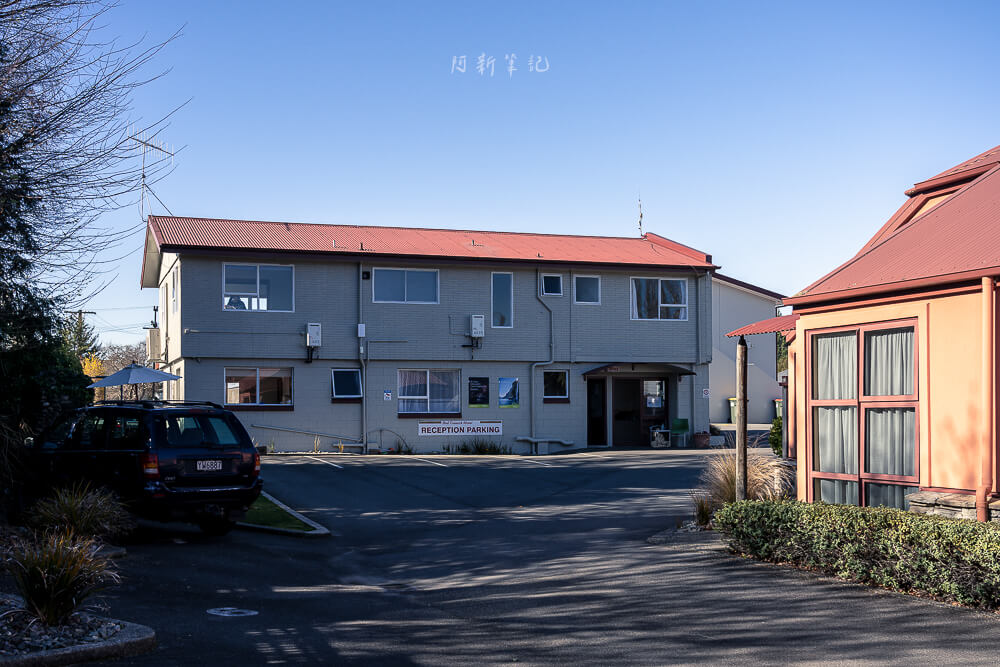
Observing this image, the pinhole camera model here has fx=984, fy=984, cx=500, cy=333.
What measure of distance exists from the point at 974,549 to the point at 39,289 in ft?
33.8

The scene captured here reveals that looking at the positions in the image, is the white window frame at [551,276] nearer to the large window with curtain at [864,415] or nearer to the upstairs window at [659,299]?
the upstairs window at [659,299]

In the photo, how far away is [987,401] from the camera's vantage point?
377 inches

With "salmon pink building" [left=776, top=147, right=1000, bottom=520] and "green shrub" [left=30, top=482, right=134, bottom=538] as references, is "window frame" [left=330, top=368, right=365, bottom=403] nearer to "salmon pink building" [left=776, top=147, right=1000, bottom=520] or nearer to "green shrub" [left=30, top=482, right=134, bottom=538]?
"green shrub" [left=30, top=482, right=134, bottom=538]

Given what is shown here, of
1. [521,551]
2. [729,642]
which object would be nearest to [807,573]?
[729,642]

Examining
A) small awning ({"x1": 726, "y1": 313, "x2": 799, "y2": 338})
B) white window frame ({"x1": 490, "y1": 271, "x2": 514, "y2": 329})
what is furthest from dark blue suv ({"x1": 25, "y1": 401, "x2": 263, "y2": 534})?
white window frame ({"x1": 490, "y1": 271, "x2": 514, "y2": 329})

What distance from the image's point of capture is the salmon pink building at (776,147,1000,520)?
388 inches

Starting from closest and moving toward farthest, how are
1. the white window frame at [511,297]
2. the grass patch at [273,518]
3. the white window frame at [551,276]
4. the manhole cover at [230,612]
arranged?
the manhole cover at [230,612] → the grass patch at [273,518] → the white window frame at [511,297] → the white window frame at [551,276]

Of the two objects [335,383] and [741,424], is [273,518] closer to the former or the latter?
[741,424]

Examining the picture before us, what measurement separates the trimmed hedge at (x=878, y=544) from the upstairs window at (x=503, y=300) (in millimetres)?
18087

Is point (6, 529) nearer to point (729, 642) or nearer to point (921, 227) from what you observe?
Result: point (729, 642)

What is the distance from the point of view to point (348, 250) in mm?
27469

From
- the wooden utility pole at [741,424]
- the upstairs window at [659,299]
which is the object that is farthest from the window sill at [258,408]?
the wooden utility pole at [741,424]

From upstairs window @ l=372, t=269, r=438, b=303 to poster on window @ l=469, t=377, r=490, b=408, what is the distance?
2.67 m

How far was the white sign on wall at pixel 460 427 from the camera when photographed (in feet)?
92.7
